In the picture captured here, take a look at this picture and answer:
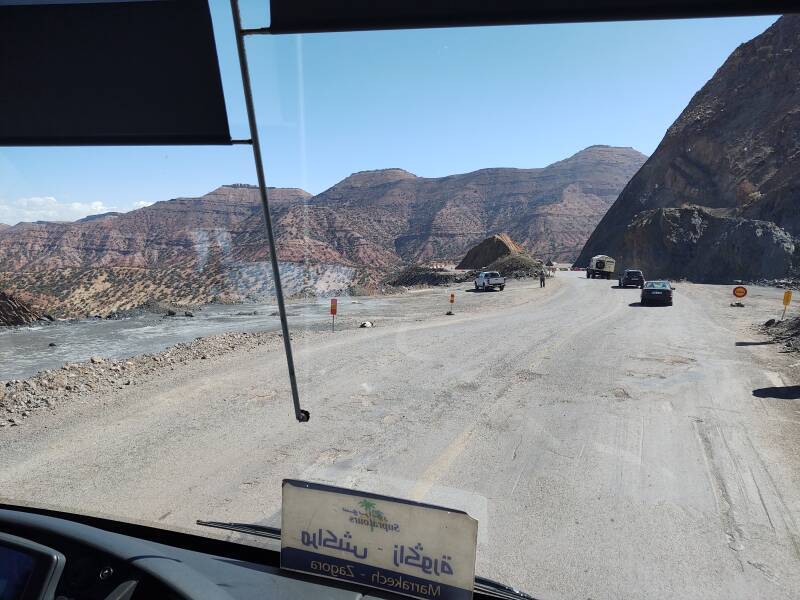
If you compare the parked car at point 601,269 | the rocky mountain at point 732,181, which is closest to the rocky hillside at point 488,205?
the rocky mountain at point 732,181

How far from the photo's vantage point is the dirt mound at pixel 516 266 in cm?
5409

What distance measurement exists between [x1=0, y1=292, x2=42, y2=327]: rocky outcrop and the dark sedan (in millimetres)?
27816

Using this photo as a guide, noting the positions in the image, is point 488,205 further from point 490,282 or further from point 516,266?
point 490,282

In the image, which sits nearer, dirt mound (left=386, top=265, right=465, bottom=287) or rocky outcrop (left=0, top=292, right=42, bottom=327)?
rocky outcrop (left=0, top=292, right=42, bottom=327)

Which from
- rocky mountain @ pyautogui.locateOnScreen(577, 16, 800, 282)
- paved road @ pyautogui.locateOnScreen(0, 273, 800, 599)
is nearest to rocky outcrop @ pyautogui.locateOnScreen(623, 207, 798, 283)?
rocky mountain @ pyautogui.locateOnScreen(577, 16, 800, 282)

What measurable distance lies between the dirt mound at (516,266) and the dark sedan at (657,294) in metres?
26.3

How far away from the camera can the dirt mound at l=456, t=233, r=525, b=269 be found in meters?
67.2

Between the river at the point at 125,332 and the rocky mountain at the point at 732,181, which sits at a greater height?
the rocky mountain at the point at 732,181

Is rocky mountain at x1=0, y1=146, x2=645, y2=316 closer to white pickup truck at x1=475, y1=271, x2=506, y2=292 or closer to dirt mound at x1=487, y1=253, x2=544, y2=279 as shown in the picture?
white pickup truck at x1=475, y1=271, x2=506, y2=292

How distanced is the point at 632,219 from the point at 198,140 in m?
78.5

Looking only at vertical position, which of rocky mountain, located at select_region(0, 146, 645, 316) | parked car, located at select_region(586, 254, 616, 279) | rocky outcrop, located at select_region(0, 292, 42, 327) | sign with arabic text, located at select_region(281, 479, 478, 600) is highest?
rocky mountain, located at select_region(0, 146, 645, 316)

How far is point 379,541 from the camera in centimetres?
204

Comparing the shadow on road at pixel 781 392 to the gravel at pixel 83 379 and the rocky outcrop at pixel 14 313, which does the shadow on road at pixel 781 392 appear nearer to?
the gravel at pixel 83 379

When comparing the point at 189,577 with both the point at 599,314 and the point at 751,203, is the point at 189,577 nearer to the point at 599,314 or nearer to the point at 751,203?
the point at 599,314
